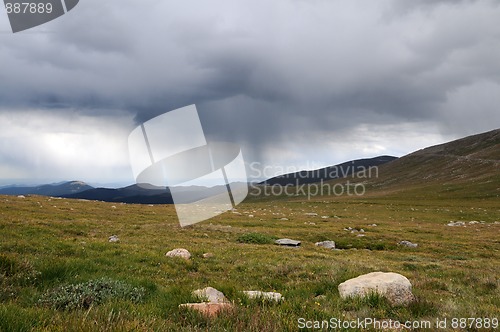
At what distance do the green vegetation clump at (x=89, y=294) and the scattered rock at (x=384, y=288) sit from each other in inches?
197

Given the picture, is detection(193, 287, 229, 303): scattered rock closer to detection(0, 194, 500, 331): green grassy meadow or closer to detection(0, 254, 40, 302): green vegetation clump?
detection(0, 194, 500, 331): green grassy meadow

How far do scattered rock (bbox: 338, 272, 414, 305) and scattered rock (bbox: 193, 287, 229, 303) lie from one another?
116 inches

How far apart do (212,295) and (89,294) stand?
8.59 ft

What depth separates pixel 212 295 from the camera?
734 centimetres

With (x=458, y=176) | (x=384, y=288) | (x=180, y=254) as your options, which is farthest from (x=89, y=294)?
(x=458, y=176)

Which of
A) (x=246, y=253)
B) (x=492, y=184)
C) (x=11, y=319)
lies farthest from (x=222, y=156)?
(x=492, y=184)

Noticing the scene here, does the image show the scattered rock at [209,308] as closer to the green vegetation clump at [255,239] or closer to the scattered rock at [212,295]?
the scattered rock at [212,295]

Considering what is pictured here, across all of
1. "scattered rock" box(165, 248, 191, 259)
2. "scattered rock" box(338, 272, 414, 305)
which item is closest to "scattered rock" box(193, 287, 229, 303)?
"scattered rock" box(338, 272, 414, 305)

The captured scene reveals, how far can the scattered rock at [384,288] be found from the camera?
744 centimetres

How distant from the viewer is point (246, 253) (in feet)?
56.4

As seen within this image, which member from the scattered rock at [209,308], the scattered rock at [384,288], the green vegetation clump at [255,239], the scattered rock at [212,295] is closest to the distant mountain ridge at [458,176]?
the green vegetation clump at [255,239]

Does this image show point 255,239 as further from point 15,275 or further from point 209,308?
point 209,308

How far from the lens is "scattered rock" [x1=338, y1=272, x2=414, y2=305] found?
744 centimetres

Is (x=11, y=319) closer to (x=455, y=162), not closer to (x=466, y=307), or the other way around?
Result: (x=466, y=307)
